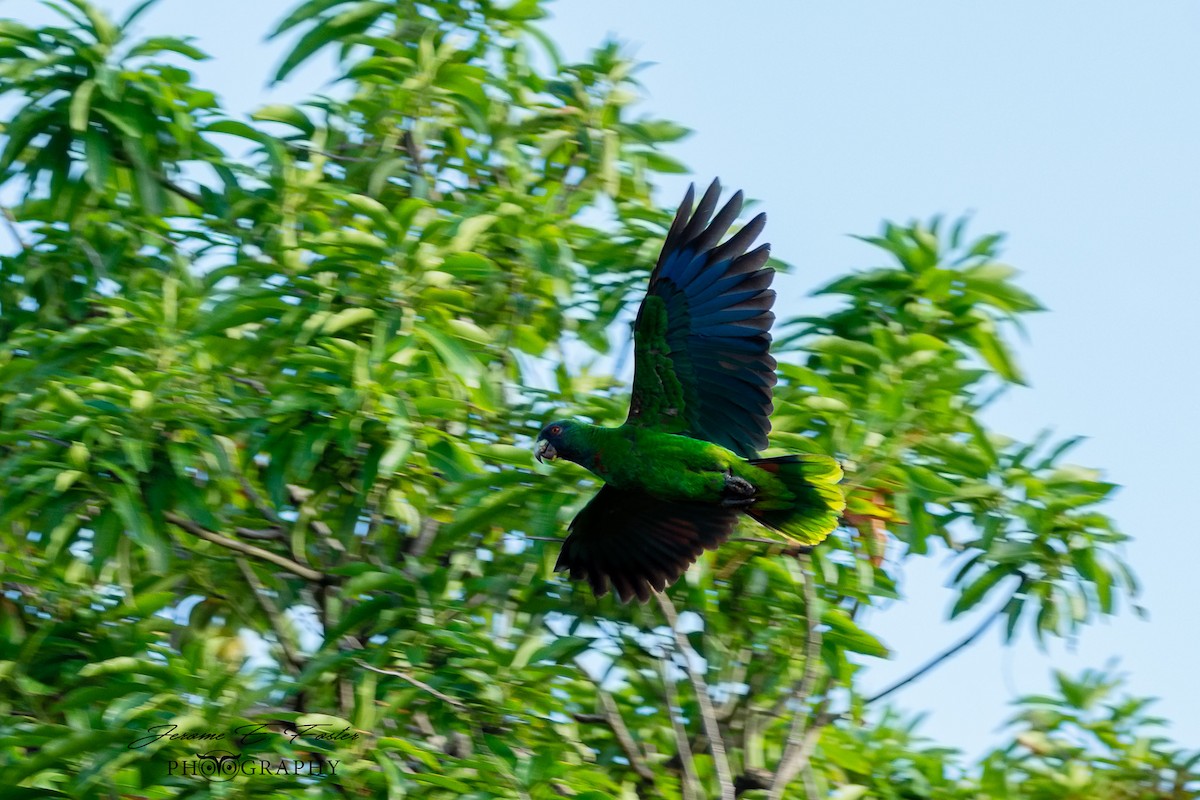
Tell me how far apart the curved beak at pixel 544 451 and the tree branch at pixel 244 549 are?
0.81 metres

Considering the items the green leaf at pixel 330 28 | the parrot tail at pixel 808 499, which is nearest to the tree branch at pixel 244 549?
the parrot tail at pixel 808 499

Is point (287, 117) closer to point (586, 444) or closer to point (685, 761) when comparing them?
point (586, 444)

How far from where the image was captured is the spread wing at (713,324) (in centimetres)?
433

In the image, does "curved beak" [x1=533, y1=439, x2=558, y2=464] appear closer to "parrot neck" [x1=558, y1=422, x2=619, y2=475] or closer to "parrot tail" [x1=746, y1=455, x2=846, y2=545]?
"parrot neck" [x1=558, y1=422, x2=619, y2=475]

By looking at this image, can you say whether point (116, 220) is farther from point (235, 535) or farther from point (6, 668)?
point (6, 668)

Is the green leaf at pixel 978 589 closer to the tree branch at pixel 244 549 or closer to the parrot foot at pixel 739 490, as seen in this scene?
the parrot foot at pixel 739 490

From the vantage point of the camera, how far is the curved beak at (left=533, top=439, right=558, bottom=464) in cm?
438

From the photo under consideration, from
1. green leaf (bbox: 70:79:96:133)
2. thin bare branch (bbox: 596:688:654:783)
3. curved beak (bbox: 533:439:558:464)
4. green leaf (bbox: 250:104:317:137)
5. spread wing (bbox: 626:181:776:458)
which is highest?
green leaf (bbox: 250:104:317:137)

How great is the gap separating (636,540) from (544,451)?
0.42 m

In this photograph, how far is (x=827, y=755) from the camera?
15.3 ft

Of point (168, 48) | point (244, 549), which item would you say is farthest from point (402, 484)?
point (168, 48)

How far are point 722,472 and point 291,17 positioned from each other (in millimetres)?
2363

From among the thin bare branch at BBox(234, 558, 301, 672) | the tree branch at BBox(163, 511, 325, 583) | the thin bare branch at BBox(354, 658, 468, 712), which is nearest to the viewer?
the thin bare branch at BBox(354, 658, 468, 712)

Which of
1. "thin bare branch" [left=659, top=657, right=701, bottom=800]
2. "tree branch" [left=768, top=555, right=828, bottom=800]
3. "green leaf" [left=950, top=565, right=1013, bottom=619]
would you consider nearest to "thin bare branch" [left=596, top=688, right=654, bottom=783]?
"thin bare branch" [left=659, top=657, right=701, bottom=800]
